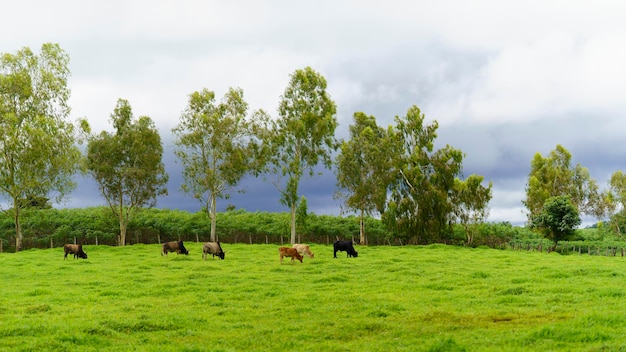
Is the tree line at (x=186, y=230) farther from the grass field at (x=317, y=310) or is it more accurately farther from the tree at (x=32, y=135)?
the grass field at (x=317, y=310)

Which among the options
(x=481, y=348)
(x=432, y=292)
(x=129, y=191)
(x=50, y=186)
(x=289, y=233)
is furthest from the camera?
(x=289, y=233)

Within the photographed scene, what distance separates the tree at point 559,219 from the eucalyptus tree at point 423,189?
35.6 ft

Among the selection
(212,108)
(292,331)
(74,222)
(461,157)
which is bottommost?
(292,331)

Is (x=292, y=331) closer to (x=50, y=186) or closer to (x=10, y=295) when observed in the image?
(x=10, y=295)

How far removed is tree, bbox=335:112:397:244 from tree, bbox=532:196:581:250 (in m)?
19.0

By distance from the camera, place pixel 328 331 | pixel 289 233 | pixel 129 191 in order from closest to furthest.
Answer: pixel 328 331 → pixel 129 191 → pixel 289 233

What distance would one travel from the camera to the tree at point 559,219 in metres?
60.3

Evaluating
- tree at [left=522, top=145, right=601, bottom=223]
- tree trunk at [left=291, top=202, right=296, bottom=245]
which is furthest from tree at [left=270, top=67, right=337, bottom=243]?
tree at [left=522, top=145, right=601, bottom=223]

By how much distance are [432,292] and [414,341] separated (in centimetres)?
830

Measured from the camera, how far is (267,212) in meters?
74.9

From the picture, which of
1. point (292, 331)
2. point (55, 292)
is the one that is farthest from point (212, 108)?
point (292, 331)

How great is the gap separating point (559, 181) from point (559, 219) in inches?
1256

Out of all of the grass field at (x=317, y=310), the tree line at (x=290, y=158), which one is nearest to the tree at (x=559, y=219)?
the tree line at (x=290, y=158)

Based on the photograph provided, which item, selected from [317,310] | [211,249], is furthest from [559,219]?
[317,310]
